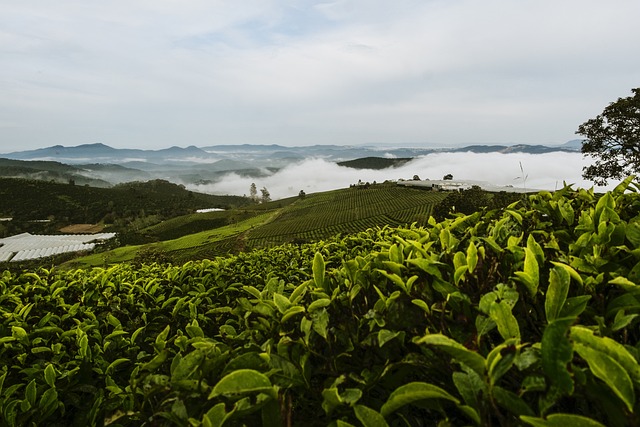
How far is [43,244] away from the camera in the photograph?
140 m

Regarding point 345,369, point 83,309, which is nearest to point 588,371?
point 345,369

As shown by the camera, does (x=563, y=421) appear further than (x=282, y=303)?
No

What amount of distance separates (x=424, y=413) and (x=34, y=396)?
6.62 ft

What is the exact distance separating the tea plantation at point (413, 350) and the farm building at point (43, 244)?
14453 centimetres

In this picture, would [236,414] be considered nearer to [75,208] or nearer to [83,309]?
[83,309]

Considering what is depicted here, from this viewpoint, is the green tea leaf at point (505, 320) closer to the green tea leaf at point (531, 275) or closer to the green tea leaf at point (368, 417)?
the green tea leaf at point (531, 275)

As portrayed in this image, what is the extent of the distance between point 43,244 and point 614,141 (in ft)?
566

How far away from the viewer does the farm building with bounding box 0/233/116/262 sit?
126m

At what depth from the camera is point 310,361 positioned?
5.85 ft

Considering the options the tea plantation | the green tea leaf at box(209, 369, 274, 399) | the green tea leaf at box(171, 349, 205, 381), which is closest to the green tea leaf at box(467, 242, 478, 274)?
the tea plantation

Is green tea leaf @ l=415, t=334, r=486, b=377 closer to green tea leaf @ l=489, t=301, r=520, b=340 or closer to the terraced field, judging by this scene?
green tea leaf @ l=489, t=301, r=520, b=340

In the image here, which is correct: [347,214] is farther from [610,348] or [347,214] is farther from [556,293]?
[610,348]

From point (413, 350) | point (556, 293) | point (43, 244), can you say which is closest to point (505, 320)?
point (556, 293)

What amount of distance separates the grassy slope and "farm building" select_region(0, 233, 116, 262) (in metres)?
21.9
